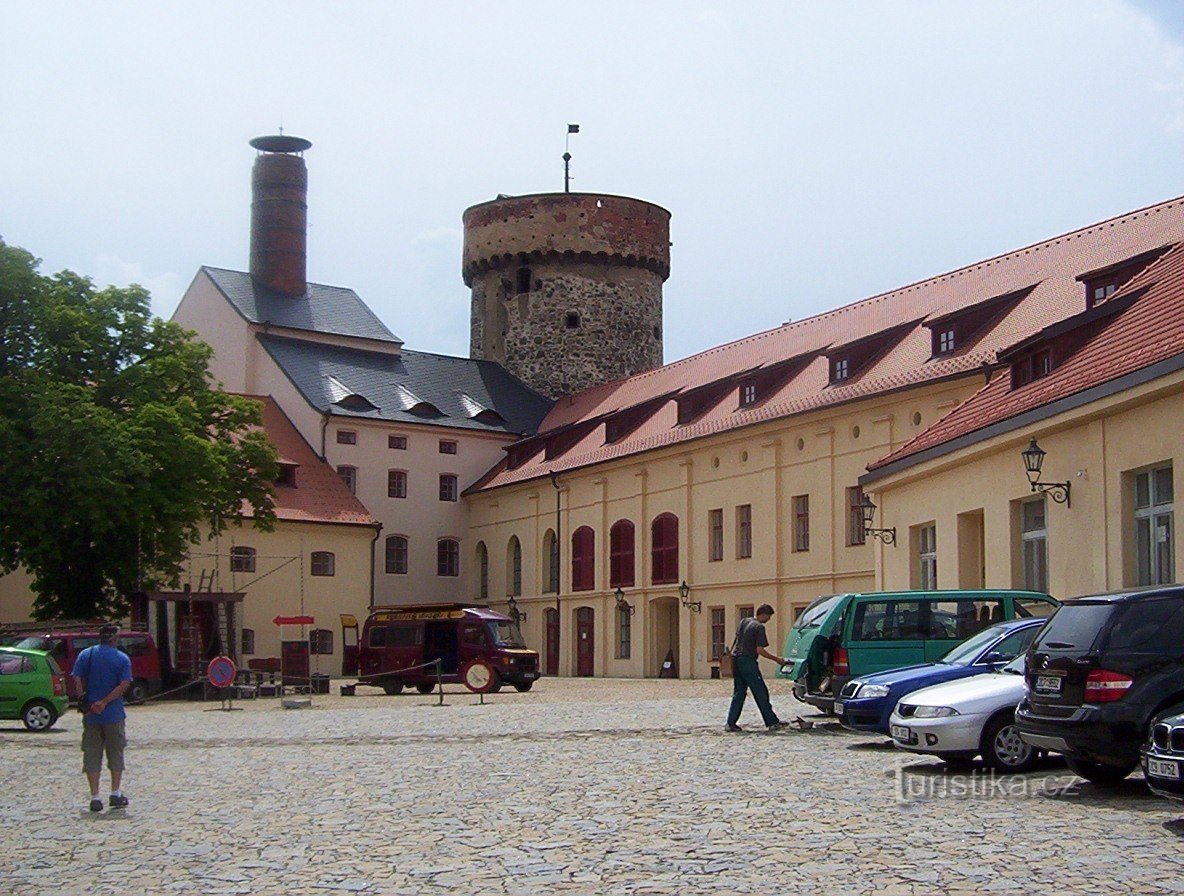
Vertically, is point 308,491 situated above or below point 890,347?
below

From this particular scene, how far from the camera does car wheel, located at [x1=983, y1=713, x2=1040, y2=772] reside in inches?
575

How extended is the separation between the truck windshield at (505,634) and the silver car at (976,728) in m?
25.4

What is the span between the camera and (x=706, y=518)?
165ft

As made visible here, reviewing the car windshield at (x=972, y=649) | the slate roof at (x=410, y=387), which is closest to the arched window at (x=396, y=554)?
the slate roof at (x=410, y=387)

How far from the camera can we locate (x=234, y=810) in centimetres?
1370

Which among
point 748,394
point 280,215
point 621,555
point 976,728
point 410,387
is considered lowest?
point 976,728

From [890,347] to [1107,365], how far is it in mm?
23573

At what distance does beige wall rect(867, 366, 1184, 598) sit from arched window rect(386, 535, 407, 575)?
118 ft

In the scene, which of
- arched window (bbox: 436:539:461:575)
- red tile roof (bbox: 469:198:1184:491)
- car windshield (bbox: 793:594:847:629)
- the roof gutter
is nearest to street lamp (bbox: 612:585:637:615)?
red tile roof (bbox: 469:198:1184:491)

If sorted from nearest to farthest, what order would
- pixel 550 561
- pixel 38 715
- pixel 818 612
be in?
pixel 818 612 → pixel 38 715 → pixel 550 561

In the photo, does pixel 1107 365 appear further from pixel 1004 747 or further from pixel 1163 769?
pixel 1163 769

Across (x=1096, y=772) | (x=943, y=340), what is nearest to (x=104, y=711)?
(x=1096, y=772)

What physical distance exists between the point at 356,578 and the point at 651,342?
19204 mm

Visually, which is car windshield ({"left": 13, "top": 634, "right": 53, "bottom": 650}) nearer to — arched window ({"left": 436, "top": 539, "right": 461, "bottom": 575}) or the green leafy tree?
the green leafy tree
